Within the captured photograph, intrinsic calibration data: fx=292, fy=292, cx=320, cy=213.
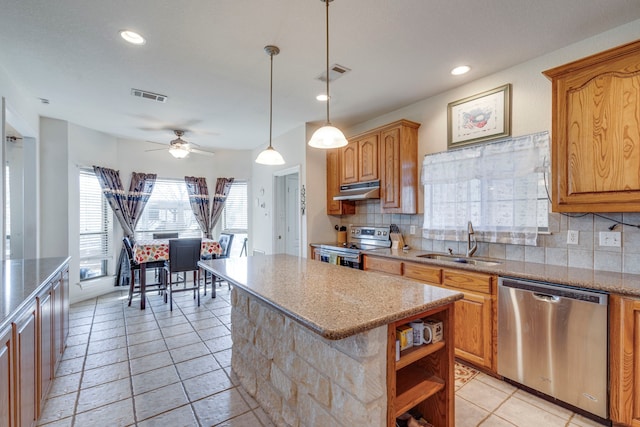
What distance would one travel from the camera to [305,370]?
1553 millimetres

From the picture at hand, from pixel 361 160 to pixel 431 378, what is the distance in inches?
111

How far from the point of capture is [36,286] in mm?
1767

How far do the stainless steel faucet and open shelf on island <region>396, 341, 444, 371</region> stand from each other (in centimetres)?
162

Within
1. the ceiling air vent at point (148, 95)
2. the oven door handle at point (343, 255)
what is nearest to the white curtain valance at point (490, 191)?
the oven door handle at point (343, 255)

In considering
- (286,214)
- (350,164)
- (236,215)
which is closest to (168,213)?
(236,215)

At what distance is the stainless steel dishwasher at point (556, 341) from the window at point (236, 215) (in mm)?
4927

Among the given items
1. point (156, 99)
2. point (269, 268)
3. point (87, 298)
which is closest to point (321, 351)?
point (269, 268)

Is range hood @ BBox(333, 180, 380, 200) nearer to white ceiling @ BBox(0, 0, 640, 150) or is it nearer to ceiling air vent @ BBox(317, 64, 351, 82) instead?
white ceiling @ BBox(0, 0, 640, 150)

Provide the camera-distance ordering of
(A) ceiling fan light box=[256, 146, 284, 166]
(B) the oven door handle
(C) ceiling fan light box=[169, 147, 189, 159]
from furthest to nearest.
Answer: (C) ceiling fan light box=[169, 147, 189, 159] → (B) the oven door handle → (A) ceiling fan light box=[256, 146, 284, 166]

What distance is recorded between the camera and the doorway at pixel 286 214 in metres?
5.15

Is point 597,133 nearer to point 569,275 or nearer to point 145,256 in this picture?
point 569,275

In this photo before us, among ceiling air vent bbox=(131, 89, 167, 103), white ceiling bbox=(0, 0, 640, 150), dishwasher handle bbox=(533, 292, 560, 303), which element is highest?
white ceiling bbox=(0, 0, 640, 150)

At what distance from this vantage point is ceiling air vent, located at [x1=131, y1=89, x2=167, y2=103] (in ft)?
10.2

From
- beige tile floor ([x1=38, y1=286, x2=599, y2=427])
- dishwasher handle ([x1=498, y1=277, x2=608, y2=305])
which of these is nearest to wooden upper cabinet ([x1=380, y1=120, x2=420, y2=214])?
dishwasher handle ([x1=498, y1=277, x2=608, y2=305])
